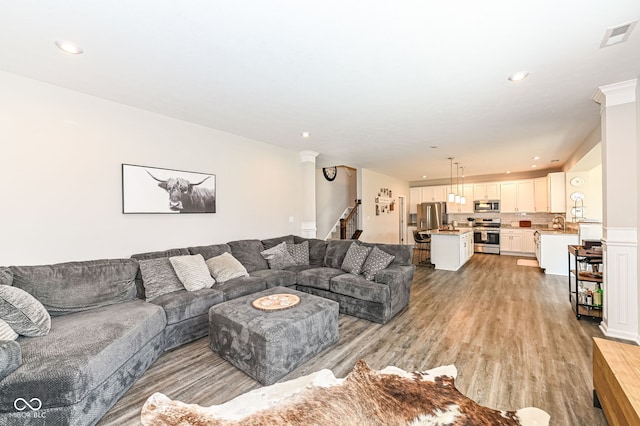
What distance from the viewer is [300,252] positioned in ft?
15.8

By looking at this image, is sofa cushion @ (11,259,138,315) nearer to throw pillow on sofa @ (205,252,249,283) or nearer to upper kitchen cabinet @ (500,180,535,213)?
throw pillow on sofa @ (205,252,249,283)

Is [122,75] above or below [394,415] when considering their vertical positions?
above

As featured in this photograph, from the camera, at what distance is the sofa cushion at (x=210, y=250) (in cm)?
371

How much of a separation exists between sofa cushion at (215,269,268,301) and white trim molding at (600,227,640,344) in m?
4.04

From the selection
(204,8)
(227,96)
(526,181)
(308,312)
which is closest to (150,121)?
(227,96)

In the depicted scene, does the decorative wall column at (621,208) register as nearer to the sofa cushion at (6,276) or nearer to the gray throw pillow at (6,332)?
the gray throw pillow at (6,332)

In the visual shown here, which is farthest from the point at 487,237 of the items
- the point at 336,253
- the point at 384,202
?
the point at 336,253

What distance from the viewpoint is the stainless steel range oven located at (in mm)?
8453

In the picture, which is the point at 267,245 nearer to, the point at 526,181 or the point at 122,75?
the point at 122,75

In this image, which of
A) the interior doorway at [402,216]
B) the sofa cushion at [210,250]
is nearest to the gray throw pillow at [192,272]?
the sofa cushion at [210,250]

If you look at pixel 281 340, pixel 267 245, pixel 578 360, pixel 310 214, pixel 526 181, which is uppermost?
pixel 526 181

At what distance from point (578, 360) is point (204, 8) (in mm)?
4172

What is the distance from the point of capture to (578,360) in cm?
241

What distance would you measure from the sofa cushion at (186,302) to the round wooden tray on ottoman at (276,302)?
61 centimetres
